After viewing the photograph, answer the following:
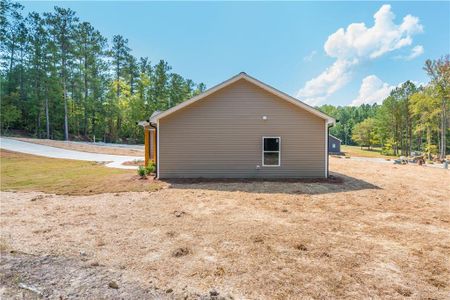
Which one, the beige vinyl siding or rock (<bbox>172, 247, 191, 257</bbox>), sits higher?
the beige vinyl siding

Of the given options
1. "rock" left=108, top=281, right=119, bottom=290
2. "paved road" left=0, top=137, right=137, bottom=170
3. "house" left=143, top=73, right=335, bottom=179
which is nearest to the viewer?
"rock" left=108, top=281, right=119, bottom=290

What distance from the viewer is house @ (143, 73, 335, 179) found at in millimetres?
10930

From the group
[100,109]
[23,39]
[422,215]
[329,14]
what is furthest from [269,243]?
[23,39]

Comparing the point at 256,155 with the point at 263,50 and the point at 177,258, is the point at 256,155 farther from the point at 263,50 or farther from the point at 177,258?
the point at 263,50

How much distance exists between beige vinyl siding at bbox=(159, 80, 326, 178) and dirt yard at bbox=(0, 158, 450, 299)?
3.23 m

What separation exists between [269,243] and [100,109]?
39.5m

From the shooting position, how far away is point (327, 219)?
5828 mm

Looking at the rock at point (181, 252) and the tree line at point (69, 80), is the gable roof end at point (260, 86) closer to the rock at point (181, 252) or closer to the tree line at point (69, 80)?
the rock at point (181, 252)

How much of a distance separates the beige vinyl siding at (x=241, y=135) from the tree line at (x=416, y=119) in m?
3.54

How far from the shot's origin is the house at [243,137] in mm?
10930

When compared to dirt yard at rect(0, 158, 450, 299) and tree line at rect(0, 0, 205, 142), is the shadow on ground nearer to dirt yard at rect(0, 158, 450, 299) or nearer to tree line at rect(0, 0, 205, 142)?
dirt yard at rect(0, 158, 450, 299)

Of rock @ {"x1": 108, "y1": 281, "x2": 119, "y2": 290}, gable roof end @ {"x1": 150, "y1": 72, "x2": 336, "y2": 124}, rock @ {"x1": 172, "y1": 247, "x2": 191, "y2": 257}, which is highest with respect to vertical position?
gable roof end @ {"x1": 150, "y1": 72, "x2": 336, "y2": 124}

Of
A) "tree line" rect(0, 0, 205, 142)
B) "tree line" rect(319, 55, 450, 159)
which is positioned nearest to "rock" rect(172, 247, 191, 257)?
"tree line" rect(319, 55, 450, 159)

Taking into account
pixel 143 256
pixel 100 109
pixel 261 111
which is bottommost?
pixel 143 256
